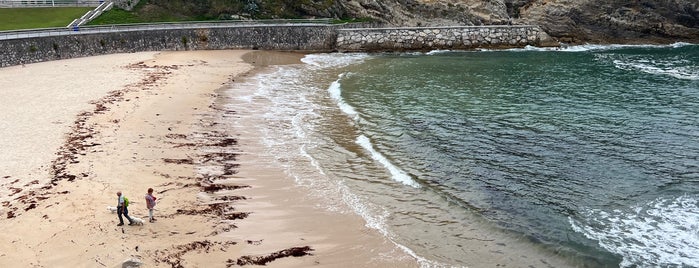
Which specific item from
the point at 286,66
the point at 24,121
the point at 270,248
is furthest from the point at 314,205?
the point at 286,66

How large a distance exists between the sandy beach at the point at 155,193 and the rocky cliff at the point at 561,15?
36431 mm

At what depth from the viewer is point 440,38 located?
6053 centimetres

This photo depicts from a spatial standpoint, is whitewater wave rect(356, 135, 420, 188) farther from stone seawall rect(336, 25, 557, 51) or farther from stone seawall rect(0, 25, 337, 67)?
stone seawall rect(336, 25, 557, 51)

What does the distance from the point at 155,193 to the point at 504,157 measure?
43.4 feet

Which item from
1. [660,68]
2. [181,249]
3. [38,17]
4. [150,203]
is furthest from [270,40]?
[181,249]

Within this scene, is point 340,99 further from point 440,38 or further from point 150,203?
point 440,38

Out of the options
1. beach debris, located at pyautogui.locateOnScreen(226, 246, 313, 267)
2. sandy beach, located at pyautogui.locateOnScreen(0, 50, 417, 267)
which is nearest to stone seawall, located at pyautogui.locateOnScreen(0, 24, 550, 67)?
sandy beach, located at pyautogui.locateOnScreen(0, 50, 417, 267)

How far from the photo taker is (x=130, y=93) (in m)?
30.5

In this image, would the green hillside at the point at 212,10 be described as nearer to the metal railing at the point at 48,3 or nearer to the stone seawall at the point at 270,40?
the metal railing at the point at 48,3

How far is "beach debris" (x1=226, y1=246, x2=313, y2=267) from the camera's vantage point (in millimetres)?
12797

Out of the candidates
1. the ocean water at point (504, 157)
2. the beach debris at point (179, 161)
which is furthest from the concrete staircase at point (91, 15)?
the beach debris at point (179, 161)

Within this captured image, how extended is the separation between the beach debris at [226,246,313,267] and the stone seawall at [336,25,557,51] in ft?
151

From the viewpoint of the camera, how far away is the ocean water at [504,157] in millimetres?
14578

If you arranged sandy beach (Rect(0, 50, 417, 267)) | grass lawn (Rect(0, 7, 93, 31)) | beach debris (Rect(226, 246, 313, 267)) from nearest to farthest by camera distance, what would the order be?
1. beach debris (Rect(226, 246, 313, 267))
2. sandy beach (Rect(0, 50, 417, 267))
3. grass lawn (Rect(0, 7, 93, 31))
